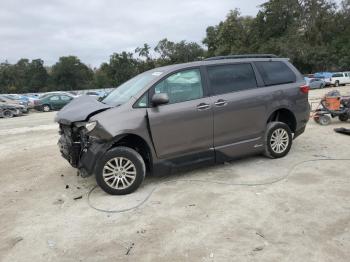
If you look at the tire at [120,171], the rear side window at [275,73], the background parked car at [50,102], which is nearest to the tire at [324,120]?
the rear side window at [275,73]

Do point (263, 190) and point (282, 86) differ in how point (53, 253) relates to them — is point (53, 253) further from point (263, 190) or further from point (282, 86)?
point (282, 86)

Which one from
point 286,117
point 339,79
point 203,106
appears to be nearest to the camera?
point 203,106

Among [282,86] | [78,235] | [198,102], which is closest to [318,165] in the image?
[282,86]

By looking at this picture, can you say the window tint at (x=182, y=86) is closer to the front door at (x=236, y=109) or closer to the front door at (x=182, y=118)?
the front door at (x=182, y=118)

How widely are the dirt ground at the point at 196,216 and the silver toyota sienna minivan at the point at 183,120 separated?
0.37 metres

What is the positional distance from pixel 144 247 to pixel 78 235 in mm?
852

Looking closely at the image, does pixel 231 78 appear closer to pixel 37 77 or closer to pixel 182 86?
pixel 182 86

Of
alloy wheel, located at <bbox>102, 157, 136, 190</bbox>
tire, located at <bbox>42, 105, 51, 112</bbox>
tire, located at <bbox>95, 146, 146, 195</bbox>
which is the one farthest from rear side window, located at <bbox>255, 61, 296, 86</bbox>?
tire, located at <bbox>42, 105, 51, 112</bbox>

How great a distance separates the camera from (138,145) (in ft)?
18.1

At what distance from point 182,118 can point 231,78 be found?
4.19ft

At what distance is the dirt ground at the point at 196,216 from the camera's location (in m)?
3.60

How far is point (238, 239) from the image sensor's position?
12.3 ft

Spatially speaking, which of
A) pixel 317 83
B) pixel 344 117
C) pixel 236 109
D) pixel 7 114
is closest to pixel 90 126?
pixel 236 109

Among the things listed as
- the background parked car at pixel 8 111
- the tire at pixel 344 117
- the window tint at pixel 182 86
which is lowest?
the tire at pixel 344 117
